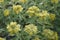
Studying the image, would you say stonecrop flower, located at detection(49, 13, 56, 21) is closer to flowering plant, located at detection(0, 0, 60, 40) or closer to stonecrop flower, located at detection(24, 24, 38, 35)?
flowering plant, located at detection(0, 0, 60, 40)

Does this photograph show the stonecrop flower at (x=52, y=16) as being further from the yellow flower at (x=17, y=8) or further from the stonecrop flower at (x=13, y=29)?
the stonecrop flower at (x=13, y=29)

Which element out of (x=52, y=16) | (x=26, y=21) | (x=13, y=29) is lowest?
(x=13, y=29)

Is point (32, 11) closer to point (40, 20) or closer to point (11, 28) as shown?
point (40, 20)

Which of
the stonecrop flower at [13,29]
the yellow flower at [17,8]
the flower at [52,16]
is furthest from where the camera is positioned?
the flower at [52,16]

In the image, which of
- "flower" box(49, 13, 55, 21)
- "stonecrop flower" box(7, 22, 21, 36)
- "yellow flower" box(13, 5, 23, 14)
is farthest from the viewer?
"flower" box(49, 13, 55, 21)

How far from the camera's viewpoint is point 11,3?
7.18ft

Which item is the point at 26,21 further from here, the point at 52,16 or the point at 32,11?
the point at 52,16

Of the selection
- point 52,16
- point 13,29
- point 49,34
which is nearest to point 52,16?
point 52,16

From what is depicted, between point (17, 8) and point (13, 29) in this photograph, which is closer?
point (13, 29)

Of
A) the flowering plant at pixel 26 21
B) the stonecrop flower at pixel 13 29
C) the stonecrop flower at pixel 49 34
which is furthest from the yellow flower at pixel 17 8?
the stonecrop flower at pixel 49 34

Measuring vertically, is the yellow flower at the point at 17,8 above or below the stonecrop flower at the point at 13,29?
above

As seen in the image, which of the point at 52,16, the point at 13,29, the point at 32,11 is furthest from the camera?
the point at 52,16

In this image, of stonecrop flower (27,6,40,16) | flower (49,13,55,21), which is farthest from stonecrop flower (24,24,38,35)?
flower (49,13,55,21)

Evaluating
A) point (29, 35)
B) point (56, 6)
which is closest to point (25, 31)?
point (29, 35)
